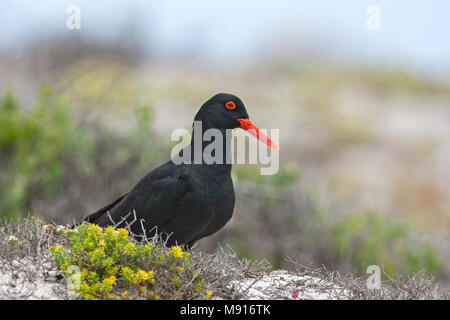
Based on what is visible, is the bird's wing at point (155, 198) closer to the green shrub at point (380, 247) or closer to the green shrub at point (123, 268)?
the green shrub at point (123, 268)

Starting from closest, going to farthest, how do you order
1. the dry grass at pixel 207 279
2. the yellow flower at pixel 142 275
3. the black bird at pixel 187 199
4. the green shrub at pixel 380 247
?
the yellow flower at pixel 142 275
the dry grass at pixel 207 279
the black bird at pixel 187 199
the green shrub at pixel 380 247

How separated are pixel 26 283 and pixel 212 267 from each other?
1226mm

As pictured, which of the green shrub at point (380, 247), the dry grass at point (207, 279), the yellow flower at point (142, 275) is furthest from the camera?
the green shrub at point (380, 247)

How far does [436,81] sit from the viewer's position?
28266mm

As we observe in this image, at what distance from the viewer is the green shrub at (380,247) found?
378 inches

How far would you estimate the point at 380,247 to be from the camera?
10070mm

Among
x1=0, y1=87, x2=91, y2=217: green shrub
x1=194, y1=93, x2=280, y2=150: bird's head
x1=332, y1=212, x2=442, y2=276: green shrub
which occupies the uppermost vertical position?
x1=194, y1=93, x2=280, y2=150: bird's head

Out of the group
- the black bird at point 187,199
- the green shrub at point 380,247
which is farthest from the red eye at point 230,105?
the green shrub at point 380,247

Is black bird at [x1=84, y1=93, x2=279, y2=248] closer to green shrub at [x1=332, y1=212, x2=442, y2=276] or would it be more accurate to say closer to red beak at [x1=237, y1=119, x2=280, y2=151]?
red beak at [x1=237, y1=119, x2=280, y2=151]

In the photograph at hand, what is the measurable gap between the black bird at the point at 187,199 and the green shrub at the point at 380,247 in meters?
4.82

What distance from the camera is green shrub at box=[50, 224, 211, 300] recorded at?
3783mm

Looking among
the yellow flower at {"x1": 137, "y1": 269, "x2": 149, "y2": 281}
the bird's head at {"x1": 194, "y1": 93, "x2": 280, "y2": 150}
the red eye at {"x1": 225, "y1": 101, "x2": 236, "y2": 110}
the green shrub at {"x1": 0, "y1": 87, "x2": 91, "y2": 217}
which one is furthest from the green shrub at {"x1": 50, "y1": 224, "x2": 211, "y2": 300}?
the green shrub at {"x1": 0, "y1": 87, "x2": 91, "y2": 217}

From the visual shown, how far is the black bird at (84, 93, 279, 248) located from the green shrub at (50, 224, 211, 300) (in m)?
0.79
